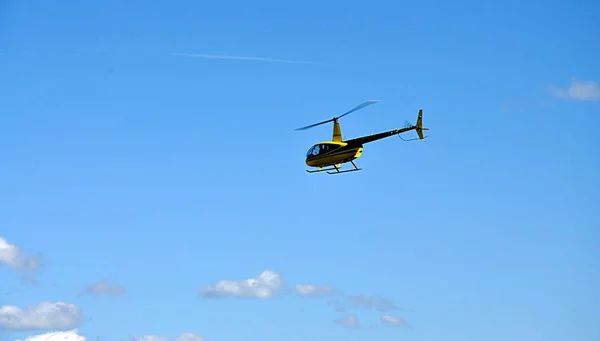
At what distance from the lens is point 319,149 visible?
126062 mm

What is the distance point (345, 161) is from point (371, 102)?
598 inches

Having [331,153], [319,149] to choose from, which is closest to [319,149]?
[319,149]

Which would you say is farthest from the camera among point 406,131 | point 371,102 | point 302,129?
point 302,129

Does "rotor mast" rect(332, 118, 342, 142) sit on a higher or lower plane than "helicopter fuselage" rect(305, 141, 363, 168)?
higher

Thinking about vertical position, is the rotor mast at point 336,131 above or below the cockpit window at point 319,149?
above

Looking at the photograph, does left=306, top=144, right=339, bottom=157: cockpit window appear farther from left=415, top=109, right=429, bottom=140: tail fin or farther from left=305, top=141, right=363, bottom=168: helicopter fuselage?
left=415, top=109, right=429, bottom=140: tail fin

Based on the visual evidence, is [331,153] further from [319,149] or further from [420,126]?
[420,126]

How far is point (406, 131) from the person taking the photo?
393ft

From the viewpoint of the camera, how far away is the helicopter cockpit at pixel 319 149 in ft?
408

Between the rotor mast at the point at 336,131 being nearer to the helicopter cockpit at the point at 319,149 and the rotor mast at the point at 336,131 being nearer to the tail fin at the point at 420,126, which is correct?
the helicopter cockpit at the point at 319,149

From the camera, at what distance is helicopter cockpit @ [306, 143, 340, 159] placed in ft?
408

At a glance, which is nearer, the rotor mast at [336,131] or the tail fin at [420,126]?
the tail fin at [420,126]

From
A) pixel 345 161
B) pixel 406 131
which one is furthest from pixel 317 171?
pixel 406 131

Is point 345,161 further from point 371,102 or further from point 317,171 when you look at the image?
point 371,102
